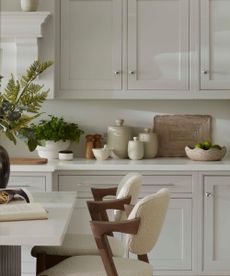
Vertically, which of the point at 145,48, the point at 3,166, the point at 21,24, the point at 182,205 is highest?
the point at 21,24

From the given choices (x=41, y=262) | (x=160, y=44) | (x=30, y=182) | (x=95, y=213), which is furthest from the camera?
(x=160, y=44)

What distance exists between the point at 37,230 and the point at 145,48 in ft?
8.51

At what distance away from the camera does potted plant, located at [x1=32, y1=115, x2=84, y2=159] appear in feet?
16.3

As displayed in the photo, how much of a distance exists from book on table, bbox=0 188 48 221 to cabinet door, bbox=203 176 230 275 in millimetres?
1706

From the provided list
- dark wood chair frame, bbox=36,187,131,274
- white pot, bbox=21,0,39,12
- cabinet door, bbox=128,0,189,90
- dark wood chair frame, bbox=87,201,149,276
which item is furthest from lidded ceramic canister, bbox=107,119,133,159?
dark wood chair frame, bbox=87,201,149,276

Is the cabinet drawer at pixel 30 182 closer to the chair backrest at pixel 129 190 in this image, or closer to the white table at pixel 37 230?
the white table at pixel 37 230

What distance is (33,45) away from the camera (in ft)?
15.6

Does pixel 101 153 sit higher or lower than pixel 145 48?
lower

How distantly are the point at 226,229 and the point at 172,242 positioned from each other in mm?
381

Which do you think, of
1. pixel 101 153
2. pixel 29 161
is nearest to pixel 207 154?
pixel 101 153

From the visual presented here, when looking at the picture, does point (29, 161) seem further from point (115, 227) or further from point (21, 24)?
point (115, 227)

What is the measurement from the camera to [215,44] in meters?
4.84

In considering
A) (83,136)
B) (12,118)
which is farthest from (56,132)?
(12,118)

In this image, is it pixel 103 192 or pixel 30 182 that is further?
pixel 30 182
